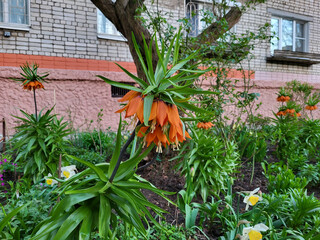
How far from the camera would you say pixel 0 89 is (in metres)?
6.48

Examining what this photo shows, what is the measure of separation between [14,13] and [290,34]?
10.0 metres

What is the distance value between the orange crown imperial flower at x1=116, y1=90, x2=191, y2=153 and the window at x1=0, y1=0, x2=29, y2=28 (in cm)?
666

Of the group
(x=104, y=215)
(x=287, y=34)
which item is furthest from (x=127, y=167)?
(x=287, y=34)

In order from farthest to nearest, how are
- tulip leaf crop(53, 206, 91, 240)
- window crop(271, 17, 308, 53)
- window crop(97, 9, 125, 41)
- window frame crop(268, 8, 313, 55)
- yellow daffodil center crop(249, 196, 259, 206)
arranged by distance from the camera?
window crop(271, 17, 308, 53), window frame crop(268, 8, 313, 55), window crop(97, 9, 125, 41), yellow daffodil center crop(249, 196, 259, 206), tulip leaf crop(53, 206, 91, 240)

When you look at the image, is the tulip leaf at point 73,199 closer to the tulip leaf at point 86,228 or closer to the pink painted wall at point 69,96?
the tulip leaf at point 86,228

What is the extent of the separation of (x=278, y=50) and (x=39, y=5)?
8103mm

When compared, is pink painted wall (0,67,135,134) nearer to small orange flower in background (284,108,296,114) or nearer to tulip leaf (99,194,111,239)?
small orange flower in background (284,108,296,114)

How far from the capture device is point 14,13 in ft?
21.9

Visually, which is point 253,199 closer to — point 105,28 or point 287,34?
point 105,28

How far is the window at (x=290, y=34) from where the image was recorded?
10.9m

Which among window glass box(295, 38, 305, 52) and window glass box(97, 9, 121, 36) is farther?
window glass box(295, 38, 305, 52)

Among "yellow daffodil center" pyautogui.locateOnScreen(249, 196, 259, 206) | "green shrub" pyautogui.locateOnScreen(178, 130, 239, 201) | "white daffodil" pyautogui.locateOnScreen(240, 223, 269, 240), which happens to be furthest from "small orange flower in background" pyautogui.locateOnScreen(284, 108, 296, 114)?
"white daffodil" pyautogui.locateOnScreen(240, 223, 269, 240)

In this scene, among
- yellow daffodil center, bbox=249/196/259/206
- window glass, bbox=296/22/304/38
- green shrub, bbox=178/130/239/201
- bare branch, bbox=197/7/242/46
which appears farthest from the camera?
window glass, bbox=296/22/304/38

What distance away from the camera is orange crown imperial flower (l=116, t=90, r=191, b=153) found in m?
1.12
